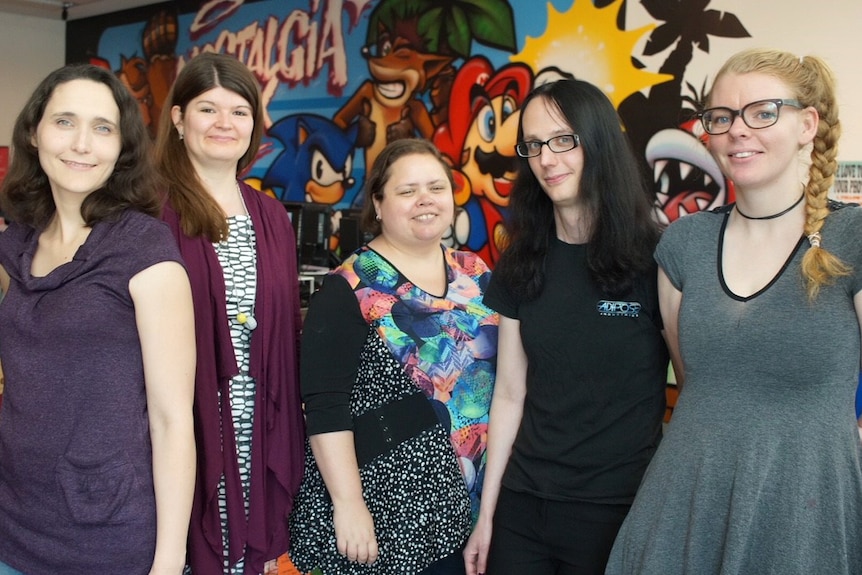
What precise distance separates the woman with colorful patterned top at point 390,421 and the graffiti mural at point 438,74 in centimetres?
301

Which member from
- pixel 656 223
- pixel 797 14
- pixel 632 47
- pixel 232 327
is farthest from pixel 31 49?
pixel 656 223

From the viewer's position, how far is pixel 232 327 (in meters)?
2.01

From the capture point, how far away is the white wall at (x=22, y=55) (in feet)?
30.7

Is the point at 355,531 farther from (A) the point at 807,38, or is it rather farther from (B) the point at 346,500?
(A) the point at 807,38

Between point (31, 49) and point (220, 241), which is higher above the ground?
point (31, 49)

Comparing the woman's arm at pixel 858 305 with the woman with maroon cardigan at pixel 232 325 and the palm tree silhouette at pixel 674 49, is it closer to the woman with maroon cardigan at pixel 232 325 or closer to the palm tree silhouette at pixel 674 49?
the woman with maroon cardigan at pixel 232 325

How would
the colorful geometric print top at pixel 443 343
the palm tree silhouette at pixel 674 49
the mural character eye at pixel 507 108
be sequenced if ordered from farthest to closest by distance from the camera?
the mural character eye at pixel 507 108 → the palm tree silhouette at pixel 674 49 → the colorful geometric print top at pixel 443 343

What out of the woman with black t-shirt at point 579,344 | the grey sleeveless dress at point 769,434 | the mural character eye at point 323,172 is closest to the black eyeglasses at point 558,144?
the woman with black t-shirt at point 579,344

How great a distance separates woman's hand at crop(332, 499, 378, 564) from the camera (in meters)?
1.94

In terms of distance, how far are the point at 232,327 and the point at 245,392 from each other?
0.54 ft

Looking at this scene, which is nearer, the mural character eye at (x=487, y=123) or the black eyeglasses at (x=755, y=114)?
the black eyeglasses at (x=755, y=114)

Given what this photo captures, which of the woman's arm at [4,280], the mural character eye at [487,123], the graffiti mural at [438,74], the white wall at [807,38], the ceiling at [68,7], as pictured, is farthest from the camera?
the ceiling at [68,7]

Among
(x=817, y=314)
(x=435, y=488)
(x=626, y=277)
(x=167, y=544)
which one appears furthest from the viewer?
(x=435, y=488)

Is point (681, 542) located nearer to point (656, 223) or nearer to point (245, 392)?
point (656, 223)
